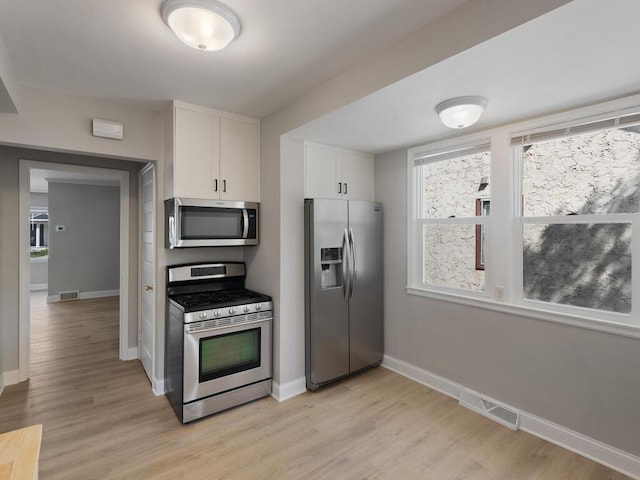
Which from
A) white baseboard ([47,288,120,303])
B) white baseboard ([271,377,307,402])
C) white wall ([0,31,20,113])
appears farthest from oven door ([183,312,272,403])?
white baseboard ([47,288,120,303])

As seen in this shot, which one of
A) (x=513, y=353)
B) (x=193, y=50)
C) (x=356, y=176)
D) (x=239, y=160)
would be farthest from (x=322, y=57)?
(x=513, y=353)

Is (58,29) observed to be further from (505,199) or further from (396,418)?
(396,418)

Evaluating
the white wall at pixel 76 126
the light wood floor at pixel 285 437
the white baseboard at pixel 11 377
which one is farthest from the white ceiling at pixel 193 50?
the white baseboard at pixel 11 377

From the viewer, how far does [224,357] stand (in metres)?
2.70

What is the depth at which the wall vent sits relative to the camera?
691 centimetres

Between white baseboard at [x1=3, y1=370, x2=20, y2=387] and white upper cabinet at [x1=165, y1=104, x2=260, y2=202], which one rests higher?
white upper cabinet at [x1=165, y1=104, x2=260, y2=202]

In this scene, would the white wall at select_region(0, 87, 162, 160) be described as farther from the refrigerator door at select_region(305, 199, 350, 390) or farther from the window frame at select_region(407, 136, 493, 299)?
the window frame at select_region(407, 136, 493, 299)

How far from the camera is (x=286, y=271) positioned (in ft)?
9.60

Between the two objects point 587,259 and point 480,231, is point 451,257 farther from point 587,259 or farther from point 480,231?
point 587,259

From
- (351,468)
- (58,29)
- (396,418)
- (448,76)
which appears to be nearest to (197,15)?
(58,29)

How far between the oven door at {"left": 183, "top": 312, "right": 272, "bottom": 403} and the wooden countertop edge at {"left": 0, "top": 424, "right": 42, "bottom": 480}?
133 cm

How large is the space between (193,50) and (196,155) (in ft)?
3.29

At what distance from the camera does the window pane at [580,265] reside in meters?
2.12

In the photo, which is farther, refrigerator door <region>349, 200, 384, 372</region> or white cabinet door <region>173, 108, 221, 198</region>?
refrigerator door <region>349, 200, 384, 372</region>
